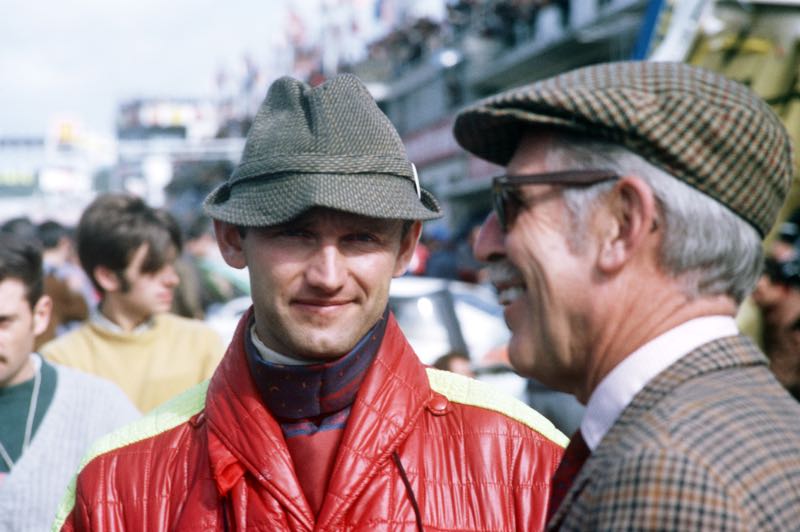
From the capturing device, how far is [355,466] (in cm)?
207

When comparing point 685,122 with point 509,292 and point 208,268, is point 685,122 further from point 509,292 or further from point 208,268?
point 208,268

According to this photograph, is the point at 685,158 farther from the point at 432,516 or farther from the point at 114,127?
the point at 114,127

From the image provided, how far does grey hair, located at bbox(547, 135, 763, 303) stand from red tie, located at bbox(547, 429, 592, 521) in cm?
31

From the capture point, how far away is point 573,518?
49.9 inches

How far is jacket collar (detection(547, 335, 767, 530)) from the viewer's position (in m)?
1.29

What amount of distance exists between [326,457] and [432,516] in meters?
0.28

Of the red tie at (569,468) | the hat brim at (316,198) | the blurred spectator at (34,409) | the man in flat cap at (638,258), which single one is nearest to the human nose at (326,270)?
the hat brim at (316,198)

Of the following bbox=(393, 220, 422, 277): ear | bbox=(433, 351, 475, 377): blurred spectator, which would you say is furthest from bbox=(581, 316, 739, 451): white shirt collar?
bbox=(433, 351, 475, 377): blurred spectator

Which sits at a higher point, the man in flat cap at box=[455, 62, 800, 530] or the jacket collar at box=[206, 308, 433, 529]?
the man in flat cap at box=[455, 62, 800, 530]

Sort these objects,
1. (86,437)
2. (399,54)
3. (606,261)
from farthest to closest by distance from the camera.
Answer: (399,54), (86,437), (606,261)

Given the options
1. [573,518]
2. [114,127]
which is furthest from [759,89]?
[114,127]

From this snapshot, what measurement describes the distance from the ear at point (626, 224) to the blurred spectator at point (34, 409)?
214 cm

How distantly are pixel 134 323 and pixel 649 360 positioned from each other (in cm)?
316

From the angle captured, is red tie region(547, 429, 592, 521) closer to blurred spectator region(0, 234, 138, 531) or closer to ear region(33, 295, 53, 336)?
blurred spectator region(0, 234, 138, 531)
